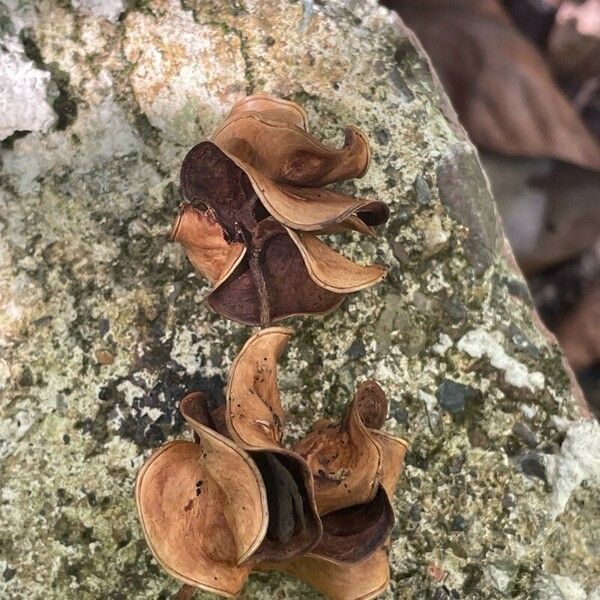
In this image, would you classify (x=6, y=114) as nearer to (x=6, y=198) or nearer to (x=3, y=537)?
(x=6, y=198)

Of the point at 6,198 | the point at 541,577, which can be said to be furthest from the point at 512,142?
the point at 6,198

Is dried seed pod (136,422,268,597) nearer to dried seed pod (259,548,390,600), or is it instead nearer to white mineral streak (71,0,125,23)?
dried seed pod (259,548,390,600)

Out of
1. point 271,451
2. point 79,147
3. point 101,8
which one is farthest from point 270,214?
point 101,8

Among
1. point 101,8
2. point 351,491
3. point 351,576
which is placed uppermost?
point 101,8

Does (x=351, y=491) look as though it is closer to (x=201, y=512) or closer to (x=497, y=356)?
(x=201, y=512)

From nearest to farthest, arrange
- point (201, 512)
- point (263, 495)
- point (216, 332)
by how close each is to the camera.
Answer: point (263, 495)
point (201, 512)
point (216, 332)

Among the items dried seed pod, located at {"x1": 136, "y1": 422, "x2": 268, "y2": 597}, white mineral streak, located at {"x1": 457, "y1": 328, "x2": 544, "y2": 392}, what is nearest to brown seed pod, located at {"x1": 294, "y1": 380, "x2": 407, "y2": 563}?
dried seed pod, located at {"x1": 136, "y1": 422, "x2": 268, "y2": 597}

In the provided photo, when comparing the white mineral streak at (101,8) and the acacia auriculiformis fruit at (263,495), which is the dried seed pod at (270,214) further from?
the white mineral streak at (101,8)
